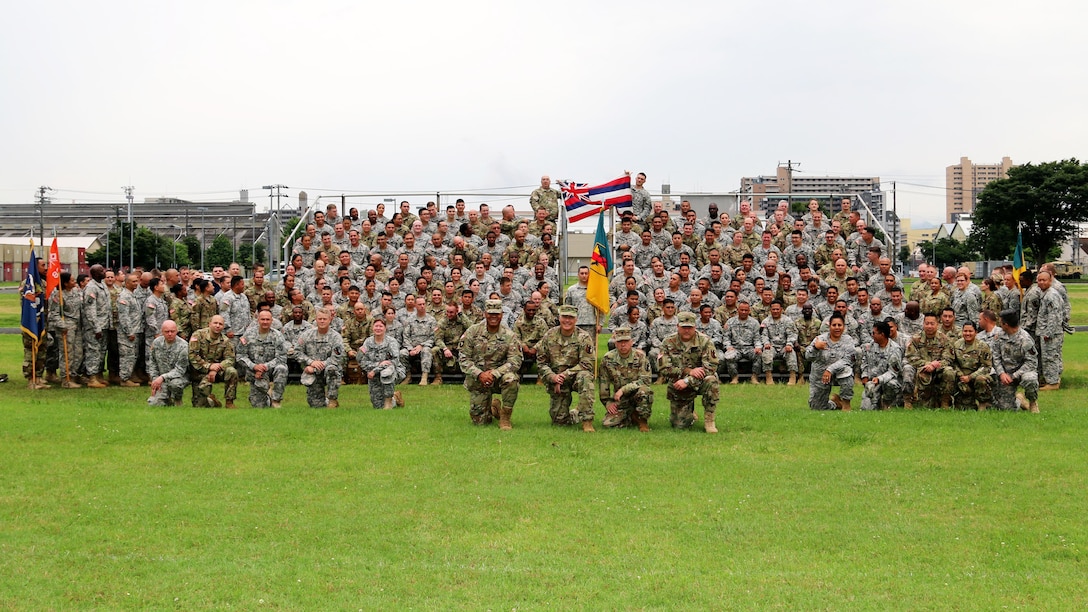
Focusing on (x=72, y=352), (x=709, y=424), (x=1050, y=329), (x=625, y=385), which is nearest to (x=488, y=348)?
(x=625, y=385)

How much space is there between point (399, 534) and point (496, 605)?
6.43 ft

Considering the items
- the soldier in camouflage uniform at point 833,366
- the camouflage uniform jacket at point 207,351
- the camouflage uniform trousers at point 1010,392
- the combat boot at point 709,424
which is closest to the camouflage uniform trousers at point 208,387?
the camouflage uniform jacket at point 207,351

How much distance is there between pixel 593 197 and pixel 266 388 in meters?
12.4

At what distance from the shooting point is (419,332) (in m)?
20.4

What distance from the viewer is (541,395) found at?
18562 millimetres

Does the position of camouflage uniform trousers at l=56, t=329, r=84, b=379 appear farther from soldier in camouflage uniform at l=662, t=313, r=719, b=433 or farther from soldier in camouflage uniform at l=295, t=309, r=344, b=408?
soldier in camouflage uniform at l=662, t=313, r=719, b=433

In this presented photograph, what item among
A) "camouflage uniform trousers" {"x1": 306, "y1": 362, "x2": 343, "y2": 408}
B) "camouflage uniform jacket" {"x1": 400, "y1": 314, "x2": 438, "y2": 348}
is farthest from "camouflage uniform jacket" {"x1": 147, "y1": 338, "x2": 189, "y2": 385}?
"camouflage uniform jacket" {"x1": 400, "y1": 314, "x2": 438, "y2": 348}

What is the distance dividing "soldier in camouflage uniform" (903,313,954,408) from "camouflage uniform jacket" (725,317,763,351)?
173 inches

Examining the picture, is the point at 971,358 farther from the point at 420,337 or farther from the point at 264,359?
the point at 264,359

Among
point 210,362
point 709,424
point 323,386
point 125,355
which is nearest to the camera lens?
point 709,424

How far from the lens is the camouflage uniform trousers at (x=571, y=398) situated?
13.9m

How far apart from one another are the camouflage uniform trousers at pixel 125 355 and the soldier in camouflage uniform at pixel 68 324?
27.4 inches

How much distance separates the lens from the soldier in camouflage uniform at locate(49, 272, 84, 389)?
19.6 metres

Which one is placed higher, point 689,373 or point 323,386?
point 689,373
